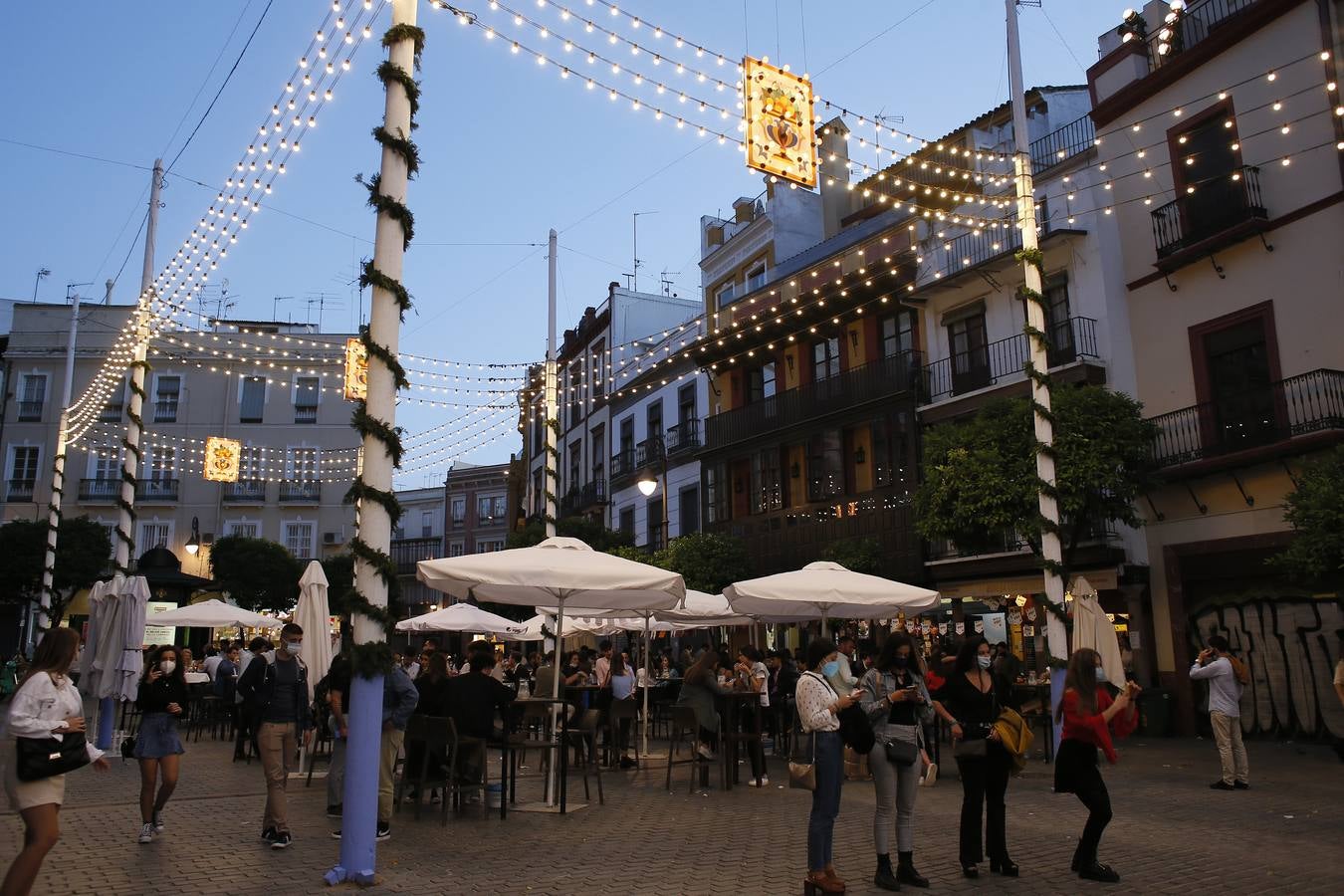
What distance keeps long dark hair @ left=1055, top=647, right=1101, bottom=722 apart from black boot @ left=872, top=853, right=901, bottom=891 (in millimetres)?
1582

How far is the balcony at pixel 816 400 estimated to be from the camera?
25297mm

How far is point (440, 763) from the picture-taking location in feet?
33.3

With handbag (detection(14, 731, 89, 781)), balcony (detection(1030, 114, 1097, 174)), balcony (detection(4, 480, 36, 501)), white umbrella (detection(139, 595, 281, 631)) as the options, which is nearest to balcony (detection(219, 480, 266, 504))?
balcony (detection(4, 480, 36, 501))

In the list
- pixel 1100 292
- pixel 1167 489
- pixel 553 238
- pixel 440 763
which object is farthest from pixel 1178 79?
pixel 440 763

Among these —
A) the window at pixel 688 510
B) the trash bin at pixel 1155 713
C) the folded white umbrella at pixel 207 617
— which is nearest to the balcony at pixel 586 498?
the window at pixel 688 510

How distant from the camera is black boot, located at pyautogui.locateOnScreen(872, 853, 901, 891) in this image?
689 centimetres

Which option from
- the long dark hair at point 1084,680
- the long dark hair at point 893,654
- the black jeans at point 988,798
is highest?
the long dark hair at point 893,654

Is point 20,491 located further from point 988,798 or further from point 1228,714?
point 988,798

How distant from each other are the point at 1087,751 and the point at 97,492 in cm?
4292

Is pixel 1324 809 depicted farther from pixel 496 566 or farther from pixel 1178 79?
pixel 1178 79

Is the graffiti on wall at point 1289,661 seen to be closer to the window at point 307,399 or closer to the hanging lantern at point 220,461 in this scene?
the hanging lantern at point 220,461

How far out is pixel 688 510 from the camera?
1313 inches

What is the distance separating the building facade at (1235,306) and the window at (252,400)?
35740 millimetres

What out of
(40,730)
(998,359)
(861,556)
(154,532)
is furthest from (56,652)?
(154,532)
